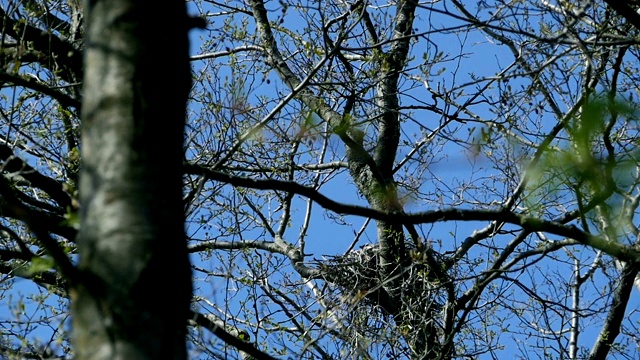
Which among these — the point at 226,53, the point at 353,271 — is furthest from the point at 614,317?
the point at 226,53

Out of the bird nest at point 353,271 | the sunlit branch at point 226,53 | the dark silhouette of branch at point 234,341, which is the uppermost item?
the sunlit branch at point 226,53

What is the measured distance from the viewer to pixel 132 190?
1.95 meters

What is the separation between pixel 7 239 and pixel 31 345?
246cm

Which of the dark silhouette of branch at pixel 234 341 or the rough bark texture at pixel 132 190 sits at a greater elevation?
the dark silhouette of branch at pixel 234 341

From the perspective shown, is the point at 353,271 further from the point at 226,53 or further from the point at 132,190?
the point at 132,190

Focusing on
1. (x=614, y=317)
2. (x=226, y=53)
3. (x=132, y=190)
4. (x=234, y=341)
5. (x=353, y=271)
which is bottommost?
(x=132, y=190)

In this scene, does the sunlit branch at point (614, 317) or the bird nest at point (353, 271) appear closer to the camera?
the sunlit branch at point (614, 317)

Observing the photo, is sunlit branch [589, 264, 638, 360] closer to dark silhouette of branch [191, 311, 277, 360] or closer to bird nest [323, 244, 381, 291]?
bird nest [323, 244, 381, 291]

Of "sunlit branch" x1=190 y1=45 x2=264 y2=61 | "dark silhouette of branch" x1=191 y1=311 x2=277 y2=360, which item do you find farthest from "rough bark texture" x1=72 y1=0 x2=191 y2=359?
"sunlit branch" x1=190 y1=45 x2=264 y2=61

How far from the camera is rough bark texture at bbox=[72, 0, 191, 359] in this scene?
1863 millimetres

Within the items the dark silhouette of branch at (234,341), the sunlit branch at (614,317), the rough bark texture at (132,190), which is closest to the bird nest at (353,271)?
the sunlit branch at (614,317)

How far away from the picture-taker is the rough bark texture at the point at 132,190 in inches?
73.4

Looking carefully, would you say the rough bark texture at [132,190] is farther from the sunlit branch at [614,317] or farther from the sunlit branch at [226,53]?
the sunlit branch at [226,53]

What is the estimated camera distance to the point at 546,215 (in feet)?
27.0
